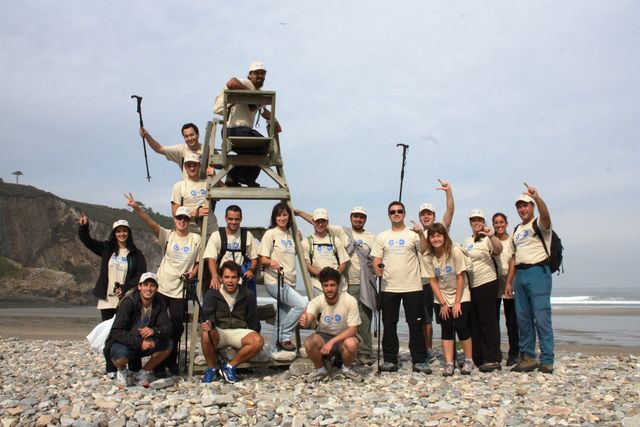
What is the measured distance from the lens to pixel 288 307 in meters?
8.66

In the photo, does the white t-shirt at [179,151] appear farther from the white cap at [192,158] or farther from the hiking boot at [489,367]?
the hiking boot at [489,367]

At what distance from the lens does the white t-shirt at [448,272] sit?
8.52 metres

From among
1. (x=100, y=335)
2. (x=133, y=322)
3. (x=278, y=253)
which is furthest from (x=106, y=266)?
(x=278, y=253)

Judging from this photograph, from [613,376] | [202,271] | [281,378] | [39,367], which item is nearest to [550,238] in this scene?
[613,376]

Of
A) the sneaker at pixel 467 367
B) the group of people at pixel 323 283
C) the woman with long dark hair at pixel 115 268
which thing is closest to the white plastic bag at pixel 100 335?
the group of people at pixel 323 283

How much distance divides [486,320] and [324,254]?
2.75m

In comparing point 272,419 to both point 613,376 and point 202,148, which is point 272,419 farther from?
point 613,376

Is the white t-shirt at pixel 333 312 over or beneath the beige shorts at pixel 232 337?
over

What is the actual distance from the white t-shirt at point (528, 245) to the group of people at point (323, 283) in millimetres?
17

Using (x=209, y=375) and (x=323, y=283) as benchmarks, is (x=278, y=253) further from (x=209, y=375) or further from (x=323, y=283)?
(x=209, y=375)

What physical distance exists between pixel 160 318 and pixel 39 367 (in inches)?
136

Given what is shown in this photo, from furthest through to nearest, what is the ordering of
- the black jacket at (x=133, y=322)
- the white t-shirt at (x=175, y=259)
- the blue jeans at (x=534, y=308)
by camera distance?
the blue jeans at (x=534, y=308), the white t-shirt at (x=175, y=259), the black jacket at (x=133, y=322)

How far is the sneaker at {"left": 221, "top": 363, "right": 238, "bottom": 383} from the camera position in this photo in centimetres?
792

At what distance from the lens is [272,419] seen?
6.18 metres
